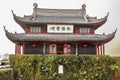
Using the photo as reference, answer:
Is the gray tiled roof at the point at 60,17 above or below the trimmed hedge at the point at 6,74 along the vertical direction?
above

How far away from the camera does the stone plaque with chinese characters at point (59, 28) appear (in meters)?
34.0

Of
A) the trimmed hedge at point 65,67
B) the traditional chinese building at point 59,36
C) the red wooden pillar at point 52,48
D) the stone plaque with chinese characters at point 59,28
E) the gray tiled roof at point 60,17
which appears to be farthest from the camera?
the gray tiled roof at point 60,17

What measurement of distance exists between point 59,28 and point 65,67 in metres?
6.71

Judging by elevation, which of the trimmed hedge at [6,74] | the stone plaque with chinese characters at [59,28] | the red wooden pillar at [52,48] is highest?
the stone plaque with chinese characters at [59,28]

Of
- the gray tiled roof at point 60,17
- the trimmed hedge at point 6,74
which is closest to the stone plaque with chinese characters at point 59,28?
the gray tiled roof at point 60,17

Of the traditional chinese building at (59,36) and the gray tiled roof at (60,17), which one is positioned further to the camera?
the gray tiled roof at (60,17)

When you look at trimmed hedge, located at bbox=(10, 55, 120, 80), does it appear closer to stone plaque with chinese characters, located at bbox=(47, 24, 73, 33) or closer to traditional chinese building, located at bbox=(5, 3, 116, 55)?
traditional chinese building, located at bbox=(5, 3, 116, 55)

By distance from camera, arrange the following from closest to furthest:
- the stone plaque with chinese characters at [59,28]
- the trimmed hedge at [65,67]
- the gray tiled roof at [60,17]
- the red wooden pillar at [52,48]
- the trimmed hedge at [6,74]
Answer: the trimmed hedge at [6,74]
the trimmed hedge at [65,67]
the red wooden pillar at [52,48]
the stone plaque with chinese characters at [59,28]
the gray tiled roof at [60,17]

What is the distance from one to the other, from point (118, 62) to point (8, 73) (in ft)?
36.0

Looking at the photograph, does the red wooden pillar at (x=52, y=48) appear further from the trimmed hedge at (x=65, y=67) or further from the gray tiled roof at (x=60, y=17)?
the trimmed hedge at (x=65, y=67)

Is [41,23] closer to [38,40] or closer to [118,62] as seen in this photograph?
[38,40]

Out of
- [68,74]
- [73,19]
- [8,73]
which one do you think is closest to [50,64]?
[68,74]

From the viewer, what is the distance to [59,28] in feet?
112

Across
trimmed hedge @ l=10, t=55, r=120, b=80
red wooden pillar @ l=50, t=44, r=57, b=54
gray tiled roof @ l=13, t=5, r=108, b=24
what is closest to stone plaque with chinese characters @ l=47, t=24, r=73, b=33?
gray tiled roof @ l=13, t=5, r=108, b=24
